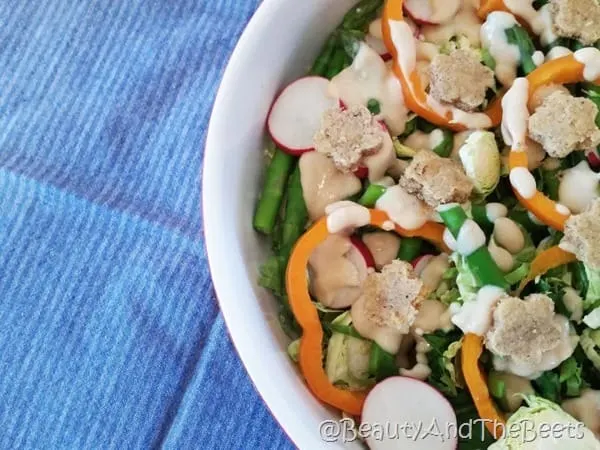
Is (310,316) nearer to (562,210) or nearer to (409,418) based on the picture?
(409,418)

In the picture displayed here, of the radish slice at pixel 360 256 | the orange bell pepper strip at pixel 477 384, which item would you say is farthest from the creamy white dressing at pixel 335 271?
the orange bell pepper strip at pixel 477 384

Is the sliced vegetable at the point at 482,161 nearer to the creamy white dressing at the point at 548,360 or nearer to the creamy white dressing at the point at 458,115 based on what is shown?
the creamy white dressing at the point at 458,115

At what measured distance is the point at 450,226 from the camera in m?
0.68

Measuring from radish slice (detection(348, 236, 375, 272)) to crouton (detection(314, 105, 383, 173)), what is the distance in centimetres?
7

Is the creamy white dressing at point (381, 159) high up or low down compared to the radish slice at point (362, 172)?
up

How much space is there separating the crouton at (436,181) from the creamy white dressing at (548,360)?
0.13 meters

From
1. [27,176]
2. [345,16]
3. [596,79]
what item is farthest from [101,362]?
[596,79]

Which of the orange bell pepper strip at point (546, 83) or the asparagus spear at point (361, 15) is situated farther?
the asparagus spear at point (361, 15)

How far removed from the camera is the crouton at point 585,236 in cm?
64

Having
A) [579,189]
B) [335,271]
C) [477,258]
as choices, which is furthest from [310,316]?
[579,189]

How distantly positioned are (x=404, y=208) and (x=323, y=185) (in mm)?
80

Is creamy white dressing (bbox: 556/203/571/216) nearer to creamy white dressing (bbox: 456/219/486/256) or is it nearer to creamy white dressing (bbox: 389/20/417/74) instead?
creamy white dressing (bbox: 456/219/486/256)

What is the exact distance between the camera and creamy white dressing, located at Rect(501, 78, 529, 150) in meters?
0.70

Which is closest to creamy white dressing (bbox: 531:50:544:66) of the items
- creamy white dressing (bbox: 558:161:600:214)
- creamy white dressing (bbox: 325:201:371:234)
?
creamy white dressing (bbox: 558:161:600:214)
